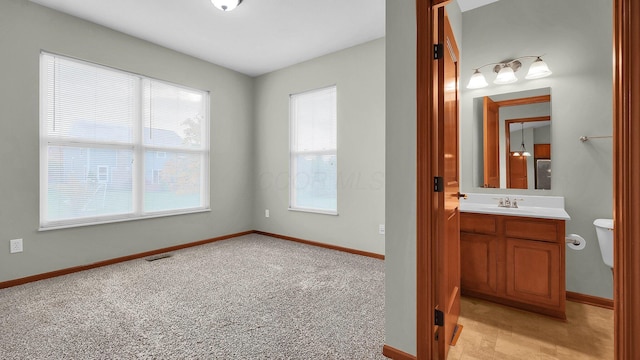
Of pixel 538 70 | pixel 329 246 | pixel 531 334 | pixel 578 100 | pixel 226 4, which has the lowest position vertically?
pixel 531 334

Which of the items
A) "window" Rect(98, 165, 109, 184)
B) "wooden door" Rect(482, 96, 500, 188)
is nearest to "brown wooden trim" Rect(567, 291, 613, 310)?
"wooden door" Rect(482, 96, 500, 188)

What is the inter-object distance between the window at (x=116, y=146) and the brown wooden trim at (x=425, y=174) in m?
3.58

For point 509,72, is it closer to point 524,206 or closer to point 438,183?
point 524,206

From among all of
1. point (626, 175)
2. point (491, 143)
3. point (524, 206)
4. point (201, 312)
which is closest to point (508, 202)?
point (524, 206)

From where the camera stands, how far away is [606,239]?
86.0 inches

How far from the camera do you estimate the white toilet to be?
2150 millimetres

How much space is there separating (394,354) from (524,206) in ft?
6.51

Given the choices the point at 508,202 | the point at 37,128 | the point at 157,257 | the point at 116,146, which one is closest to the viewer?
the point at 508,202

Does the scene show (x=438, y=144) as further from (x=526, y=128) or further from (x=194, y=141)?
(x=194, y=141)

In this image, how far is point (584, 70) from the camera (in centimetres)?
246

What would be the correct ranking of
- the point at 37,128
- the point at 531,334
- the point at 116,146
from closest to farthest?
the point at 531,334 → the point at 37,128 → the point at 116,146

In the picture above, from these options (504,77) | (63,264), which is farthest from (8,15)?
(504,77)

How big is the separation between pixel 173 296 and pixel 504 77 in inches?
145

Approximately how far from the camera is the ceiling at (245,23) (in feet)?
9.64
